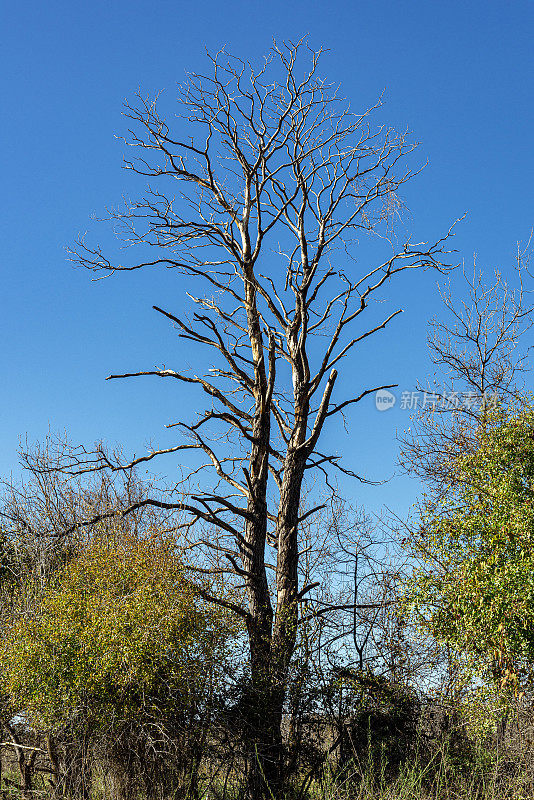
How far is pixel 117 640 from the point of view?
8594 mm

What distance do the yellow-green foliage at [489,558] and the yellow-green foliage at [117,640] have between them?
291 cm

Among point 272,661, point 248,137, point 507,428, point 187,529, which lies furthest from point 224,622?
point 248,137

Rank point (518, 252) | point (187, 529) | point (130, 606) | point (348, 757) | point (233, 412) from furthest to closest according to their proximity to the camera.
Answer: point (518, 252)
point (233, 412)
point (187, 529)
point (348, 757)
point (130, 606)

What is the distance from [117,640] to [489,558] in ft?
15.3

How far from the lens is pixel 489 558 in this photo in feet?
26.1

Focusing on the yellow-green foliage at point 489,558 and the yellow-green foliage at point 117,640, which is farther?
the yellow-green foliage at point 117,640

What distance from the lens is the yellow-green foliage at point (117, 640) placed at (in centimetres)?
854

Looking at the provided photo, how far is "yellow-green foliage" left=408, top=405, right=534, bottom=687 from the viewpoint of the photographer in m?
7.67

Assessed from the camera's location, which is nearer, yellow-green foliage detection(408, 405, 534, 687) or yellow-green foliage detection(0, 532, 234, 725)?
yellow-green foliage detection(408, 405, 534, 687)

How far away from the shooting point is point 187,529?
33.6 feet

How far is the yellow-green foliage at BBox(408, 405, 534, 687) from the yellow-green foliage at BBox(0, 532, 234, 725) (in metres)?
2.91

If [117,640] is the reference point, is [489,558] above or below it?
above

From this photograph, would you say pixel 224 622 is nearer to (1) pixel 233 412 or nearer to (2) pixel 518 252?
(1) pixel 233 412

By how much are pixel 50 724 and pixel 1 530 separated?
6.99m
